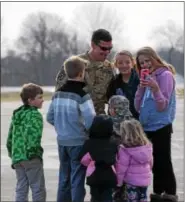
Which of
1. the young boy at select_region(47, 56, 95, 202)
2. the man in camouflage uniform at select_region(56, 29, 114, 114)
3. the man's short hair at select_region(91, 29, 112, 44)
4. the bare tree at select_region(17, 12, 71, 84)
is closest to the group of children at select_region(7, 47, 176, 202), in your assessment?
the young boy at select_region(47, 56, 95, 202)

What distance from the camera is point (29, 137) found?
5867 millimetres

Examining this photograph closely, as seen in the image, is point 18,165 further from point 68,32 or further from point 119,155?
point 68,32

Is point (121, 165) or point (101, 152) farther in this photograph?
point (121, 165)

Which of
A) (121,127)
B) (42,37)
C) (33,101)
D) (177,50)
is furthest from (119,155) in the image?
(42,37)

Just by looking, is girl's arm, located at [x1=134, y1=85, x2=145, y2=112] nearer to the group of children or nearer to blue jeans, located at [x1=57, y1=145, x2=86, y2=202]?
the group of children

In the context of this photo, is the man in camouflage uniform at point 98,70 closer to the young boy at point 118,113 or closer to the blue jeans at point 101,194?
the young boy at point 118,113

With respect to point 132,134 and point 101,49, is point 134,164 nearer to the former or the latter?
point 132,134

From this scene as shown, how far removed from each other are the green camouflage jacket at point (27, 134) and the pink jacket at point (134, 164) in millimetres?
961

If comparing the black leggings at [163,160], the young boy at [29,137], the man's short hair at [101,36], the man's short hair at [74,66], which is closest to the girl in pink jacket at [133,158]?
the black leggings at [163,160]

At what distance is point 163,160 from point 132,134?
0.56 m

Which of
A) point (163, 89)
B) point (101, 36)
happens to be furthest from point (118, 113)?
point (101, 36)

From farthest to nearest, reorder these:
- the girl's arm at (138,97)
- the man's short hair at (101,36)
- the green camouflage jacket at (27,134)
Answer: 1. the green camouflage jacket at (27,134)
2. the man's short hair at (101,36)
3. the girl's arm at (138,97)

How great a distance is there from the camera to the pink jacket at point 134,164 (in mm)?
5367

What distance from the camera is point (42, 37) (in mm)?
54031
